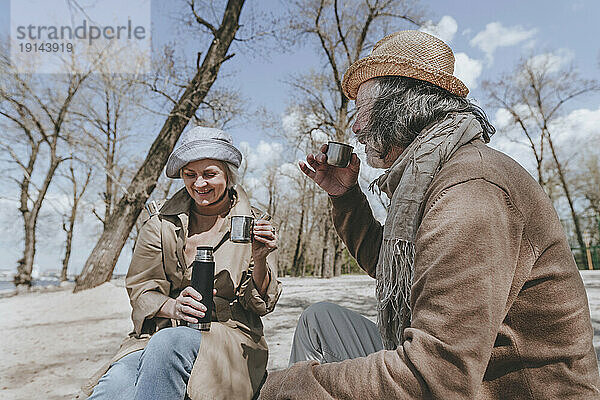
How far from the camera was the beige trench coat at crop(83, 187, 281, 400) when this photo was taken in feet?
6.30

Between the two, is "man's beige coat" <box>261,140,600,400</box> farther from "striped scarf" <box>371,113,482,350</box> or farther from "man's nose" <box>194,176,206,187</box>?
"man's nose" <box>194,176,206,187</box>

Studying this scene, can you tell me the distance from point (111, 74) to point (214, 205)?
11864 millimetres

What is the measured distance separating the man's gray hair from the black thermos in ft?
2.63

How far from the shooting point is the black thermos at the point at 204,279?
1.83m

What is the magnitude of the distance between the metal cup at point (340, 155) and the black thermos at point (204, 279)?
61 cm

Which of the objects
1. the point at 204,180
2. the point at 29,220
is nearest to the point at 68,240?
the point at 29,220

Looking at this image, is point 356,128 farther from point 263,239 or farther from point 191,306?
point 191,306

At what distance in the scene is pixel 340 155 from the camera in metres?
1.92

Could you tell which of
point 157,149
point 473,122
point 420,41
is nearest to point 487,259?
point 473,122

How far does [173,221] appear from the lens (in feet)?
7.45

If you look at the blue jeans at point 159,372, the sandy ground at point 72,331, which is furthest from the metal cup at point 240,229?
the sandy ground at point 72,331

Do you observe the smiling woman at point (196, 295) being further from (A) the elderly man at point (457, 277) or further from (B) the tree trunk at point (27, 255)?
(B) the tree trunk at point (27, 255)

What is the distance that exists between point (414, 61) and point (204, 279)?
1.10 meters

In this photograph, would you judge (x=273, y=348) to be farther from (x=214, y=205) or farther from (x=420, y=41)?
(x=420, y=41)
